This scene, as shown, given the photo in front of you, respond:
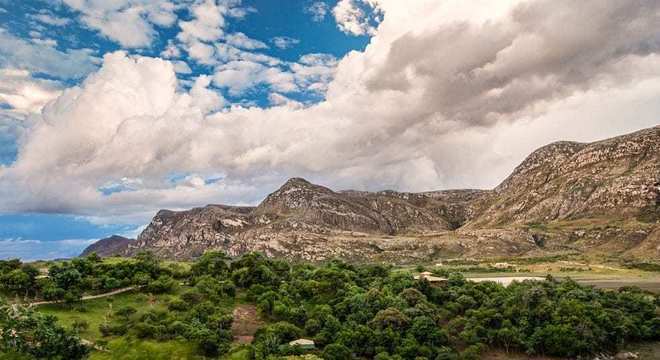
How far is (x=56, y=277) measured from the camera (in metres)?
109

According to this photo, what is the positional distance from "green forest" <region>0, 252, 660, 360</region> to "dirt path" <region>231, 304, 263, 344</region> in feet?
6.61

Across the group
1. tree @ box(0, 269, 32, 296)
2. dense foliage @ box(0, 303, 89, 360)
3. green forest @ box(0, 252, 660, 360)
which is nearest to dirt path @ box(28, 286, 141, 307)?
green forest @ box(0, 252, 660, 360)

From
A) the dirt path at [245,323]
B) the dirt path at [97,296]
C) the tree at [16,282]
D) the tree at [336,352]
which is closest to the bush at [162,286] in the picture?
the dirt path at [97,296]

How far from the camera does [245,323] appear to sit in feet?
375

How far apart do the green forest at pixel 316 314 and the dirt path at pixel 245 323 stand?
6.61 feet

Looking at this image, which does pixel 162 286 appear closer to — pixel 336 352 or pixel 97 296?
pixel 97 296

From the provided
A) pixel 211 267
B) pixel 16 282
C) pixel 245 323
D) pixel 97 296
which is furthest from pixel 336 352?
pixel 16 282

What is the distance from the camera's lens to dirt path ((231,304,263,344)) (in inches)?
4207

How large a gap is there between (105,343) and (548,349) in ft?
299

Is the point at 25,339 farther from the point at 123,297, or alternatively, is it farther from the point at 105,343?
the point at 123,297

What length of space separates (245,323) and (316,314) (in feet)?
54.7

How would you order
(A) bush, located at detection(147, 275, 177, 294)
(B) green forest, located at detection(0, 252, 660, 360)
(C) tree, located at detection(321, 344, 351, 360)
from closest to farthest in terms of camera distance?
(B) green forest, located at detection(0, 252, 660, 360)
(C) tree, located at detection(321, 344, 351, 360)
(A) bush, located at detection(147, 275, 177, 294)

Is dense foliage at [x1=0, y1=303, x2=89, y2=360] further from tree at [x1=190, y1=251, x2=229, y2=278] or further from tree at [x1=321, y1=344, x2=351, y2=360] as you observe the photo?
tree at [x1=190, y1=251, x2=229, y2=278]

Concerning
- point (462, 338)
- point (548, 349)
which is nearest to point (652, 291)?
point (548, 349)
